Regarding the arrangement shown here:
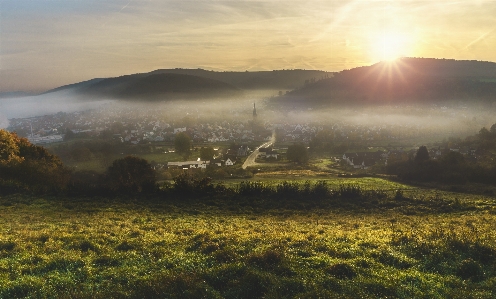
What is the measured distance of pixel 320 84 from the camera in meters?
171

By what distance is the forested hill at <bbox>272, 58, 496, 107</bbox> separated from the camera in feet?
461

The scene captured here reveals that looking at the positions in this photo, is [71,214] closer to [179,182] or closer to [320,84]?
[179,182]

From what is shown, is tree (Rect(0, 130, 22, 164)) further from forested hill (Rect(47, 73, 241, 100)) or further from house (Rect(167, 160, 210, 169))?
forested hill (Rect(47, 73, 241, 100))

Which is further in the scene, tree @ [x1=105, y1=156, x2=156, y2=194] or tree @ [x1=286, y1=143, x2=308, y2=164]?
tree @ [x1=286, y1=143, x2=308, y2=164]

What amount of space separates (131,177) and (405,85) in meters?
147

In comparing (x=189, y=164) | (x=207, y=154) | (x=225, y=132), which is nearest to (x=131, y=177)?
(x=189, y=164)

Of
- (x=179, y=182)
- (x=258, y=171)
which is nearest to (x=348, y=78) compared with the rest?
(x=258, y=171)

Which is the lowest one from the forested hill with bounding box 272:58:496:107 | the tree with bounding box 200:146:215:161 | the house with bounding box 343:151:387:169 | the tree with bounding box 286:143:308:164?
the house with bounding box 343:151:387:169

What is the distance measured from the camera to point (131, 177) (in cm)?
2984

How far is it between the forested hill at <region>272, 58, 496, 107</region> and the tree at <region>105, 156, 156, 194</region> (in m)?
129

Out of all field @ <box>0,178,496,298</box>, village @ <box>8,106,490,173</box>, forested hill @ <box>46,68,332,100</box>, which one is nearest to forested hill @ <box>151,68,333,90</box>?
forested hill @ <box>46,68,332,100</box>

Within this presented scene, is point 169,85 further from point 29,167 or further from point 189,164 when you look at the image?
point 29,167

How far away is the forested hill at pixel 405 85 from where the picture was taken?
14062 centimetres

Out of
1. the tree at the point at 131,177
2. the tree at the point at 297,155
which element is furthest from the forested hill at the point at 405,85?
the tree at the point at 131,177
